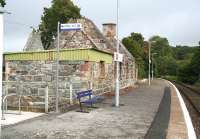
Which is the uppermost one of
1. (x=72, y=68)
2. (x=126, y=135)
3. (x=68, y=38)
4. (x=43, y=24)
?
(x=43, y=24)

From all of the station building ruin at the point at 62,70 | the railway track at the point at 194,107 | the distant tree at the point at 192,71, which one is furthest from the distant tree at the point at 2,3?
the distant tree at the point at 192,71

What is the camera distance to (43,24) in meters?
58.9

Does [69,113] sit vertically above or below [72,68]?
below

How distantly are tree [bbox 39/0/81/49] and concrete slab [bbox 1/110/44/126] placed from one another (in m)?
43.8

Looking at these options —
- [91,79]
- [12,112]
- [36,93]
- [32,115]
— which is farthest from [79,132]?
[91,79]

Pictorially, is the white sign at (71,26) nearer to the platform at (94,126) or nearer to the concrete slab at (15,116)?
the platform at (94,126)

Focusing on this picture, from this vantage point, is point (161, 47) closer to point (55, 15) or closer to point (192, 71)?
point (192, 71)

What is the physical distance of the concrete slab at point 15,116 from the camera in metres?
11.4

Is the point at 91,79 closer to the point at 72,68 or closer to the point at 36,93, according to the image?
the point at 72,68

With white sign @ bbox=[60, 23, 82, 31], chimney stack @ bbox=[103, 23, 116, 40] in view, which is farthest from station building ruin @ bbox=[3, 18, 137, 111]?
chimney stack @ bbox=[103, 23, 116, 40]

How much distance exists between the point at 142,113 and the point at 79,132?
17.0ft

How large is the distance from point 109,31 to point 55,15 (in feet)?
63.0

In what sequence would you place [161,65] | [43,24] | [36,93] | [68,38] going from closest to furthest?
[36,93] < [68,38] < [43,24] < [161,65]

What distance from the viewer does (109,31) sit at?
40125 mm
